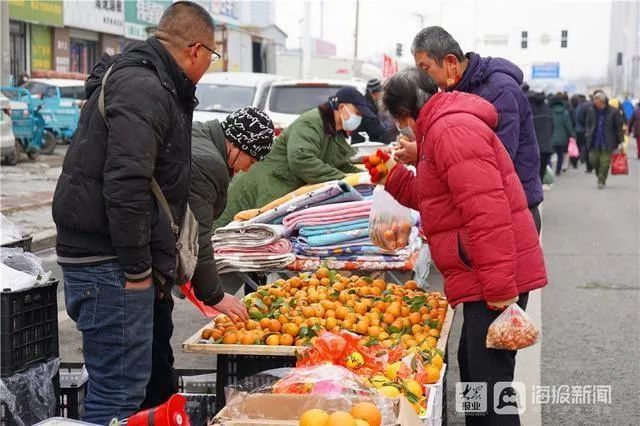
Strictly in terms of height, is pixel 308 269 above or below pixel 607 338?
above

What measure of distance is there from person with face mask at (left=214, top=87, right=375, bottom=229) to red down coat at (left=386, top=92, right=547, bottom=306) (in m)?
2.87

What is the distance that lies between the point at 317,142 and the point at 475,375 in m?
3.37

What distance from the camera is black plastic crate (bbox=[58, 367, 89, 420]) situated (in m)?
4.62

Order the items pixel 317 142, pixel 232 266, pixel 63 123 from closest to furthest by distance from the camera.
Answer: pixel 232 266
pixel 317 142
pixel 63 123

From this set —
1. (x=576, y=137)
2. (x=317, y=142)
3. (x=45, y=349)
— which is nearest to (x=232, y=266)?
(x=317, y=142)

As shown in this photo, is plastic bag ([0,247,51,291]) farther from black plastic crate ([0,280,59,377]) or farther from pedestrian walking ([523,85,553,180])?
pedestrian walking ([523,85,553,180])

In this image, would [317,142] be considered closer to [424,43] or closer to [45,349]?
[424,43]

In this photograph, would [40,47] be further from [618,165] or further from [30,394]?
[30,394]

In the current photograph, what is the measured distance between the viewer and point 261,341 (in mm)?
4605

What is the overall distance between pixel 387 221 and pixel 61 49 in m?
31.7

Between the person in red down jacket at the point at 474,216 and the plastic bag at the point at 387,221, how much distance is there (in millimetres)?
1392

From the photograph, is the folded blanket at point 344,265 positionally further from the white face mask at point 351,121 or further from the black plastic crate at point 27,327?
the black plastic crate at point 27,327

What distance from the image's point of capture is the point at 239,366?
464 centimetres

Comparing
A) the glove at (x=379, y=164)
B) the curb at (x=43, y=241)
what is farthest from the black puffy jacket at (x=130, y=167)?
the curb at (x=43, y=241)
